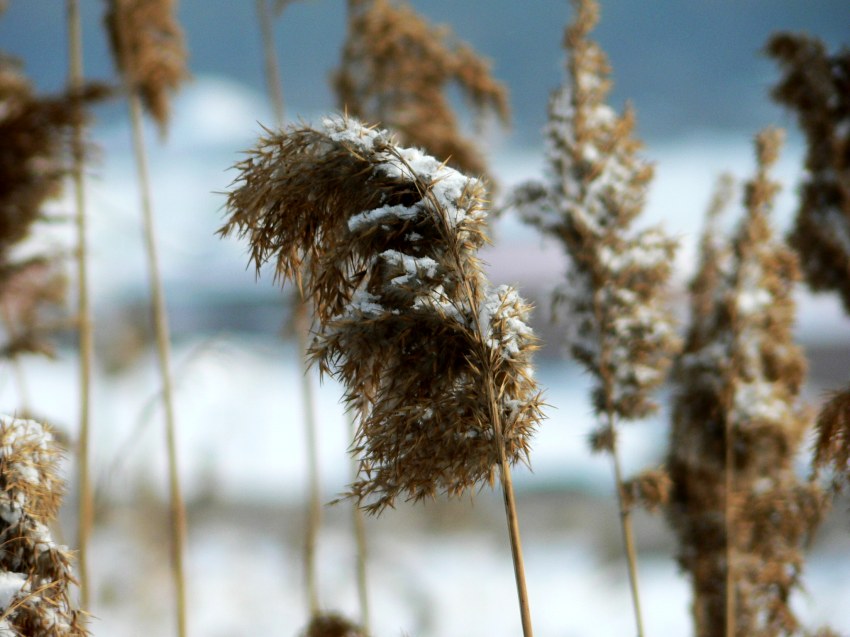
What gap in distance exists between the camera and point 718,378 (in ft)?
16.8

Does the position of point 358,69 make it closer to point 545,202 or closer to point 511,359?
point 545,202

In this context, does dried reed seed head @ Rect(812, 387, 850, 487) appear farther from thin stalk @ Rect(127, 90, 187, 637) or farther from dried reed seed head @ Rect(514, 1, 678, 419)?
thin stalk @ Rect(127, 90, 187, 637)

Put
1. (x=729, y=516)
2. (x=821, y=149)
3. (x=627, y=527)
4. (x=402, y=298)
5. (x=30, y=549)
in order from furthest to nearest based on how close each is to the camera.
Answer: (x=821, y=149) < (x=729, y=516) < (x=627, y=527) < (x=30, y=549) < (x=402, y=298)

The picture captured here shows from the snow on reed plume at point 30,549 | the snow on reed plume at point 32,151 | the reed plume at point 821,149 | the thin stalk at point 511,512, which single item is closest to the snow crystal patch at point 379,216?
the thin stalk at point 511,512

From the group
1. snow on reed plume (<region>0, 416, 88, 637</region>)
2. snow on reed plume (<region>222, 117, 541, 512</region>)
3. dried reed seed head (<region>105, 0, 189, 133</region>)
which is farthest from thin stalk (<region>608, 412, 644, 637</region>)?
dried reed seed head (<region>105, 0, 189, 133</region>)

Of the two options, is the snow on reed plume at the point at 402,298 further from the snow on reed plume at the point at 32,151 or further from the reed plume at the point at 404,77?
the reed plume at the point at 404,77

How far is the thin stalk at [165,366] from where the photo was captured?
16.9 ft

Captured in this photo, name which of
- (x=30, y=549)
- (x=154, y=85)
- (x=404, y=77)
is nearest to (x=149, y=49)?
(x=154, y=85)

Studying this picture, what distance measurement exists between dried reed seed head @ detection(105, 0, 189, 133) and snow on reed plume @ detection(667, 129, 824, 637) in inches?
156

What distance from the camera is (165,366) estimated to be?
546cm

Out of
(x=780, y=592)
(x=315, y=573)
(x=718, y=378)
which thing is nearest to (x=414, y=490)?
(x=718, y=378)

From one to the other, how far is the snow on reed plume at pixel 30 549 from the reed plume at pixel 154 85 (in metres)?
2.56

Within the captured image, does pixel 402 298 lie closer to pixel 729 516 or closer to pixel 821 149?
pixel 729 516

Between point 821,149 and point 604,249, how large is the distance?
284 cm
